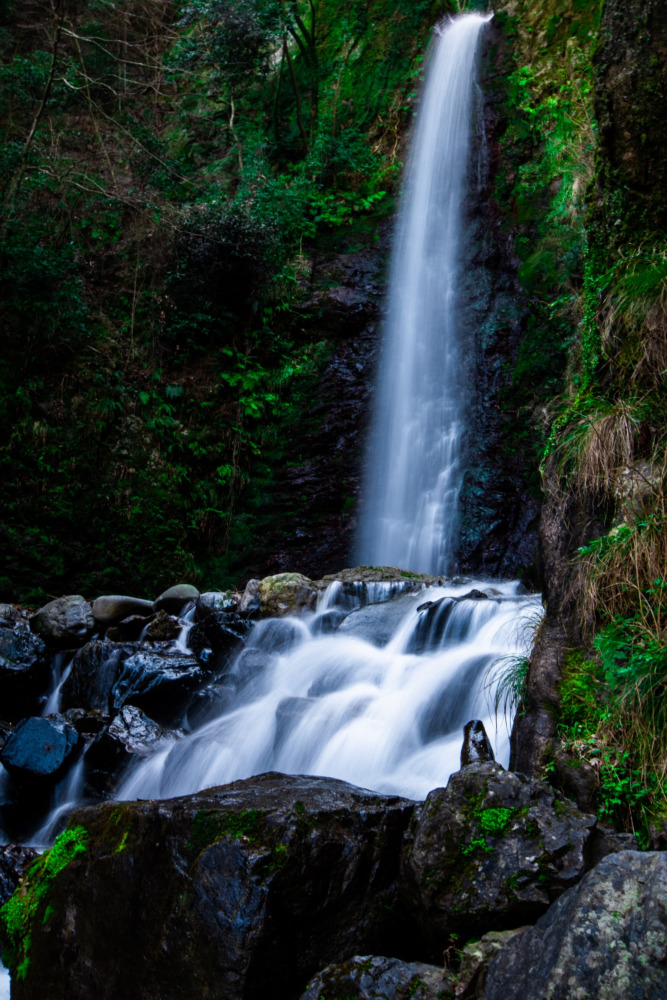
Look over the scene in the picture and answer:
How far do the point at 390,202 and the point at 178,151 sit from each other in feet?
18.4

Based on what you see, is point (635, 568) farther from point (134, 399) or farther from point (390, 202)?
point (390, 202)

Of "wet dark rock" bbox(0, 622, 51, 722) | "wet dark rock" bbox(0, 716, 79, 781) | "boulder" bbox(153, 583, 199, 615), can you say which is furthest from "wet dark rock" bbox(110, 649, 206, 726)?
"boulder" bbox(153, 583, 199, 615)

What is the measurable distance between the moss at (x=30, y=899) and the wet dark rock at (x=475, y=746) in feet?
5.79

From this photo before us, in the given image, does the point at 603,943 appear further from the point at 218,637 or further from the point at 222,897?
the point at 218,637

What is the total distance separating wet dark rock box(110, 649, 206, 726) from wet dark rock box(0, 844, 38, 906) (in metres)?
1.89

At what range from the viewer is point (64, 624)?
26.0ft

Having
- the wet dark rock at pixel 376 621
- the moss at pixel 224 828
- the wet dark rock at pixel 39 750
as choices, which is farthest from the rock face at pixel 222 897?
the wet dark rock at pixel 376 621

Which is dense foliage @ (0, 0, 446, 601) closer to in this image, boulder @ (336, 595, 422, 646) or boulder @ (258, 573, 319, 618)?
boulder @ (258, 573, 319, 618)

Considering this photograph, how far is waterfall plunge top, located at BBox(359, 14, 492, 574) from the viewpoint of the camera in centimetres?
1020

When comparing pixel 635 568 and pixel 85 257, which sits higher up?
pixel 85 257

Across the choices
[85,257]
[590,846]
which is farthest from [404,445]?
[590,846]

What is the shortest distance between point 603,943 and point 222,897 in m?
1.32

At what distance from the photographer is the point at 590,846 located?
2383mm

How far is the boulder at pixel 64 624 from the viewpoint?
7820 millimetres
